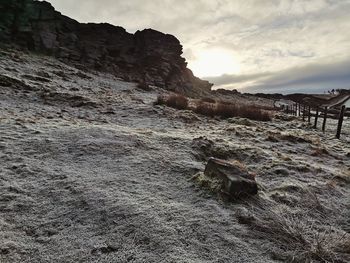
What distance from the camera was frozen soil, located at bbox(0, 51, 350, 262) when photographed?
3.27 m

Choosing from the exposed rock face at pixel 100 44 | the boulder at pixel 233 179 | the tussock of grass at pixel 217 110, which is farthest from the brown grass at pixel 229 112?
the exposed rock face at pixel 100 44

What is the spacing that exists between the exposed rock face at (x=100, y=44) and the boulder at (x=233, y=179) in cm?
2630

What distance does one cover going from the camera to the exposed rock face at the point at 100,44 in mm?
28984

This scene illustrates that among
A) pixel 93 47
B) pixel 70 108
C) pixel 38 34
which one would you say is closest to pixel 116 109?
pixel 70 108

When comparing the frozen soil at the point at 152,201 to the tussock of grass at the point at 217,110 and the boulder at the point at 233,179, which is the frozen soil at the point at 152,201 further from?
the tussock of grass at the point at 217,110

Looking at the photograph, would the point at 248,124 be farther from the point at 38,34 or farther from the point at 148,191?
the point at 38,34

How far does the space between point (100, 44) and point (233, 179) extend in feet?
124

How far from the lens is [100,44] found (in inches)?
1510

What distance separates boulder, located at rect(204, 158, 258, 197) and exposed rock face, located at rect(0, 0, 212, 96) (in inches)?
1035

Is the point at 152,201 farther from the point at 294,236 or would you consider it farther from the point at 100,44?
the point at 100,44

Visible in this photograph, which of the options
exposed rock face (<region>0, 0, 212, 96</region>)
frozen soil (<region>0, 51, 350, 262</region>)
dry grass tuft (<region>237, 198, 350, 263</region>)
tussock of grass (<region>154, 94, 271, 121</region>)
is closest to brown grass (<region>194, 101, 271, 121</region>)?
tussock of grass (<region>154, 94, 271, 121</region>)

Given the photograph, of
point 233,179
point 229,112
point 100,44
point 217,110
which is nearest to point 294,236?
point 233,179

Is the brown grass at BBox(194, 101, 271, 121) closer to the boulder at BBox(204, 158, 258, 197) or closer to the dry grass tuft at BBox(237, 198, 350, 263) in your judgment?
the boulder at BBox(204, 158, 258, 197)

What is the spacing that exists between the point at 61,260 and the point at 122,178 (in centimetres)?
212
